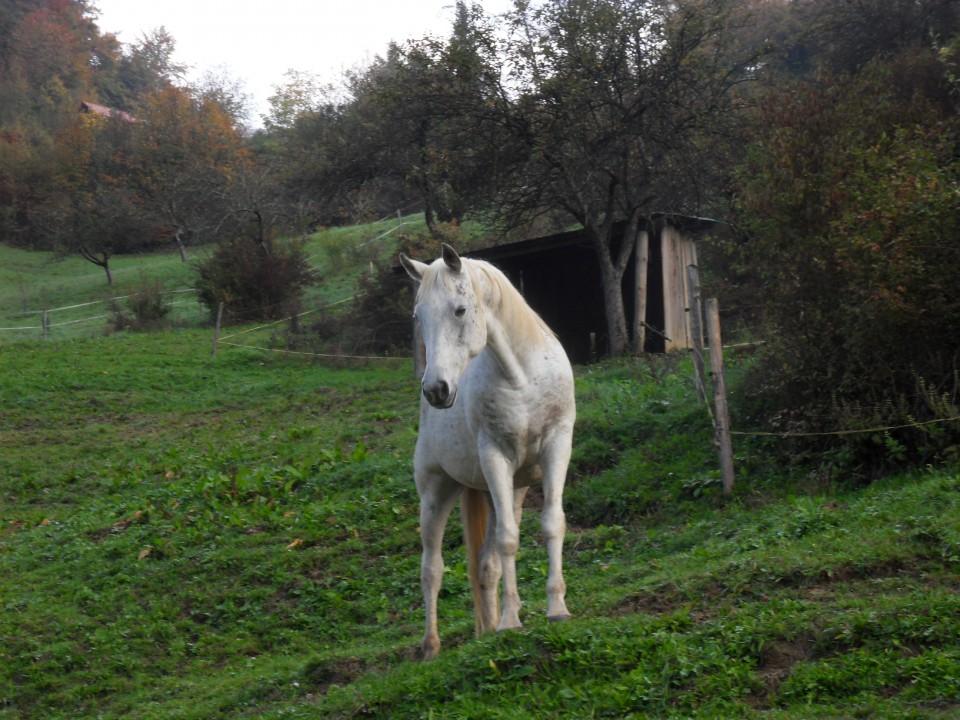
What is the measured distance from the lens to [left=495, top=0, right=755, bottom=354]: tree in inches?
773

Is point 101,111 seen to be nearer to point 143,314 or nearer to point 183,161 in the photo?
point 183,161

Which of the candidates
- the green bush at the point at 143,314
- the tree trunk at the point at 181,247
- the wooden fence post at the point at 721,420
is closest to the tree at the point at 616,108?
the wooden fence post at the point at 721,420

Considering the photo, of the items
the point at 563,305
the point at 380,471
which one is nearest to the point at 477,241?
the point at 563,305

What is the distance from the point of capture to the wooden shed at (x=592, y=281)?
2133 centimetres

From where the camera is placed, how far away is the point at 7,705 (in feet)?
25.1

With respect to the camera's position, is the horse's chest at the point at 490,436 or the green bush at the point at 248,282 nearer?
the horse's chest at the point at 490,436

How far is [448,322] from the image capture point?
17.0 feet

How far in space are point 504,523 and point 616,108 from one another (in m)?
16.1

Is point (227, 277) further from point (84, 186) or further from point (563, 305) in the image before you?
point (84, 186)

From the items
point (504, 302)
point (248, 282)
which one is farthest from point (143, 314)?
point (504, 302)

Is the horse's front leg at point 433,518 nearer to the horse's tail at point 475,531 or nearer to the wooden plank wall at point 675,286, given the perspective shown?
the horse's tail at point 475,531

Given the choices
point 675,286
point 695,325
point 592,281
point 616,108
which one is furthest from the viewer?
point 592,281

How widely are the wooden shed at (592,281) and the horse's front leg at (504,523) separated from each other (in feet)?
51.1

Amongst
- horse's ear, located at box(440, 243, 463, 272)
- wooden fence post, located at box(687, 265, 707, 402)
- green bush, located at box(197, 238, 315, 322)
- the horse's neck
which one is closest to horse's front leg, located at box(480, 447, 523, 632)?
the horse's neck
